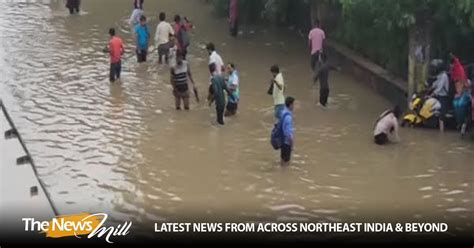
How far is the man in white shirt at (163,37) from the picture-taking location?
19562 mm

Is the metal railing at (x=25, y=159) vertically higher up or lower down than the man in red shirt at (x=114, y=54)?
lower down

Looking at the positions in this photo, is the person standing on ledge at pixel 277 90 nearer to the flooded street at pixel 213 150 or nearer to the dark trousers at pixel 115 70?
the flooded street at pixel 213 150

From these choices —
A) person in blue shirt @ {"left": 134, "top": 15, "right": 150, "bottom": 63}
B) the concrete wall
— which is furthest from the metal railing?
the concrete wall

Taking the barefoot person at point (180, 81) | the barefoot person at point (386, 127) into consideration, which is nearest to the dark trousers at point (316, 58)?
the barefoot person at point (180, 81)

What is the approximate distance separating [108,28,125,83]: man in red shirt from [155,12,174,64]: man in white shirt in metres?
1.43

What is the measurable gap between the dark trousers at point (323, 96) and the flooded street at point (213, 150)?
200mm

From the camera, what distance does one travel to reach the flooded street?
1221 centimetres

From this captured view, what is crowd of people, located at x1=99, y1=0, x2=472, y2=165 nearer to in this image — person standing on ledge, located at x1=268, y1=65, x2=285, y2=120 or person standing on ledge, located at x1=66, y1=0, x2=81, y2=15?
person standing on ledge, located at x1=268, y1=65, x2=285, y2=120

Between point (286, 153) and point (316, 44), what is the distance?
6468 millimetres

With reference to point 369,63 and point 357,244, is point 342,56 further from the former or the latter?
point 357,244

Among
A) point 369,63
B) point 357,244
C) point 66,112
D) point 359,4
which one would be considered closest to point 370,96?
point 369,63

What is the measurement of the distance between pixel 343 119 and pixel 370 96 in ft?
6.11

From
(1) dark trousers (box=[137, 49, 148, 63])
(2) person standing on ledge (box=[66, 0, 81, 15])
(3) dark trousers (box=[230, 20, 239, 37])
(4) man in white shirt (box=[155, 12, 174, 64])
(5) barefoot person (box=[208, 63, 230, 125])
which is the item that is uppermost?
(2) person standing on ledge (box=[66, 0, 81, 15])

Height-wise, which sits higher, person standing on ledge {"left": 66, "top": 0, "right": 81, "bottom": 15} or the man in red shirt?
person standing on ledge {"left": 66, "top": 0, "right": 81, "bottom": 15}
